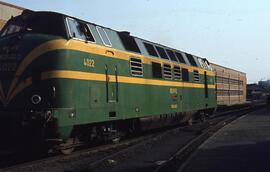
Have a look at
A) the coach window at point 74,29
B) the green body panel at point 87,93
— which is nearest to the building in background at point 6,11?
the green body panel at point 87,93

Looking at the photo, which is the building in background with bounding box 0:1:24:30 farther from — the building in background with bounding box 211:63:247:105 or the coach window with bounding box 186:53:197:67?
the building in background with bounding box 211:63:247:105

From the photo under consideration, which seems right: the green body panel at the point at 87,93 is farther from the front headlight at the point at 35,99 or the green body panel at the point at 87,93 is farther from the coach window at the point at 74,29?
the coach window at the point at 74,29

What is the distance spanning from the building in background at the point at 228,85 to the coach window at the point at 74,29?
45594 millimetres

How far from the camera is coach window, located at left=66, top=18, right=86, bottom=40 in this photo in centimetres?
1252

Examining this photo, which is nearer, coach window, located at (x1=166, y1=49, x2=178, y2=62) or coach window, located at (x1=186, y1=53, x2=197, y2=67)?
coach window, located at (x1=166, y1=49, x2=178, y2=62)

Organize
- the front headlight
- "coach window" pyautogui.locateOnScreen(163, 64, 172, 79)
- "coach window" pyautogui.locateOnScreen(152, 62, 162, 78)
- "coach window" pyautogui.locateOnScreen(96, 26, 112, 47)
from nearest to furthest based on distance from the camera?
the front headlight, "coach window" pyautogui.locateOnScreen(96, 26, 112, 47), "coach window" pyautogui.locateOnScreen(152, 62, 162, 78), "coach window" pyautogui.locateOnScreen(163, 64, 172, 79)

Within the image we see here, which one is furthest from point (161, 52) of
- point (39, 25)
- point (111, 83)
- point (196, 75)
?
point (39, 25)

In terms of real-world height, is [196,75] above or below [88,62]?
above

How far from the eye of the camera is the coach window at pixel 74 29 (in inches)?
493

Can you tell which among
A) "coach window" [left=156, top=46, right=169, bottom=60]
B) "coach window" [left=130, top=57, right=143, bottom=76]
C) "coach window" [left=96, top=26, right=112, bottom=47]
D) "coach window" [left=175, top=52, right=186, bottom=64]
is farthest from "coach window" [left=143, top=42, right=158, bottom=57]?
"coach window" [left=96, top=26, right=112, bottom=47]

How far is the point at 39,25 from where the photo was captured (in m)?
12.8

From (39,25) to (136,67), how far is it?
14.6 feet

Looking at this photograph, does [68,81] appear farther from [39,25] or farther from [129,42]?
[129,42]

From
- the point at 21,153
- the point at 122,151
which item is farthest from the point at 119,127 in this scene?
the point at 21,153
